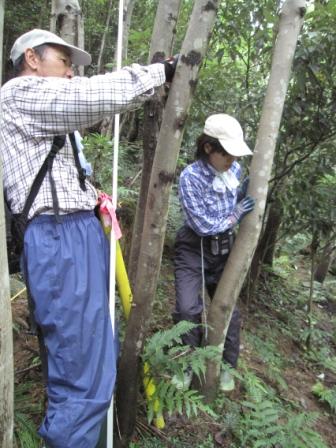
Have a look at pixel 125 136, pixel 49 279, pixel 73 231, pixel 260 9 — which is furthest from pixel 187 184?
pixel 125 136

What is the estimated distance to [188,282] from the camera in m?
3.40

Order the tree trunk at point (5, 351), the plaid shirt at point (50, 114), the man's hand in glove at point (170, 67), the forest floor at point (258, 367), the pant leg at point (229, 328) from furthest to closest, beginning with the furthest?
the pant leg at point (229, 328), the forest floor at point (258, 367), the man's hand in glove at point (170, 67), the plaid shirt at point (50, 114), the tree trunk at point (5, 351)

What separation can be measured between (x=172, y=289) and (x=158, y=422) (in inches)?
107

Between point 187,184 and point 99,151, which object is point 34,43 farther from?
point 99,151

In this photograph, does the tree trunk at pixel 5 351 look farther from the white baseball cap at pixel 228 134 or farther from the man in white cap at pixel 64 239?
the white baseball cap at pixel 228 134

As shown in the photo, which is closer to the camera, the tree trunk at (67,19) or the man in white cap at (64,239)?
the man in white cap at (64,239)

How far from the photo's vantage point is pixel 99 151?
174 inches

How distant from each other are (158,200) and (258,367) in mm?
2641

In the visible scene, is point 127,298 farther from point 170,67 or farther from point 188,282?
point 170,67

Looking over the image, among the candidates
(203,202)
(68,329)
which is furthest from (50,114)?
(203,202)

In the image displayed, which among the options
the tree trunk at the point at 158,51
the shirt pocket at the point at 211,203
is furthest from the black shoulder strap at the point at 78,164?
the shirt pocket at the point at 211,203

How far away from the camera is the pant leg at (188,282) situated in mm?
3279

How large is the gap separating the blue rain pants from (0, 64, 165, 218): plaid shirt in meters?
0.15

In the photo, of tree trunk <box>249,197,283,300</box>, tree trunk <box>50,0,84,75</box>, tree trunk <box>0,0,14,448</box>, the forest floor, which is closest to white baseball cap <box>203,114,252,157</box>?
tree trunk <box>50,0,84,75</box>
